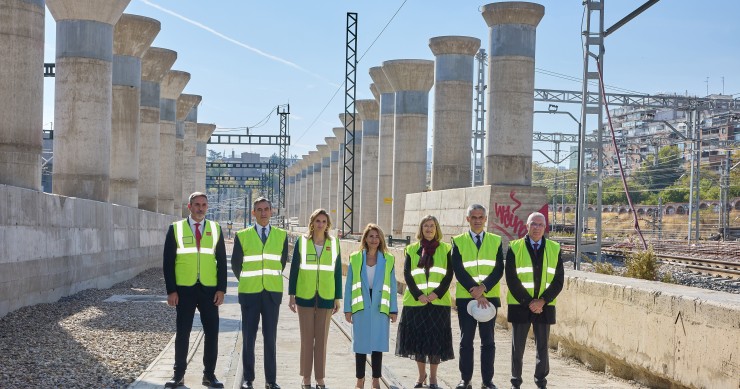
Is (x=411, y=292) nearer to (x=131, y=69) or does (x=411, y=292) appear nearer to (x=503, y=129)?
(x=503, y=129)

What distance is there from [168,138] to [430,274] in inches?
1759

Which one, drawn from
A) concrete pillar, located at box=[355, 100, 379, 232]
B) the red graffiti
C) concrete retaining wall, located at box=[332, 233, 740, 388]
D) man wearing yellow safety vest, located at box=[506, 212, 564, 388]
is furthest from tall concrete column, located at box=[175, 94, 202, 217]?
man wearing yellow safety vest, located at box=[506, 212, 564, 388]

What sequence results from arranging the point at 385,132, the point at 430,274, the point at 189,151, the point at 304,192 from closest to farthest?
the point at 430,274 → the point at 385,132 → the point at 189,151 → the point at 304,192

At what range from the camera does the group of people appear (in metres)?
9.49

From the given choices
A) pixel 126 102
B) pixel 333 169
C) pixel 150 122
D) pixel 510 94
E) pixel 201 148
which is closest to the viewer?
pixel 510 94

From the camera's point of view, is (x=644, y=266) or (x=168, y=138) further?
(x=168, y=138)

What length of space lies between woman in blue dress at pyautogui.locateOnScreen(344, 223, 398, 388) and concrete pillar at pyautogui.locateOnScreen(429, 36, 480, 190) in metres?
29.4

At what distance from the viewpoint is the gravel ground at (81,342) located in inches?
404

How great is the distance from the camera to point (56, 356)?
38.6ft

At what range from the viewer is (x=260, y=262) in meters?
9.62

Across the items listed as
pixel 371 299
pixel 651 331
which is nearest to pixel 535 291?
pixel 651 331

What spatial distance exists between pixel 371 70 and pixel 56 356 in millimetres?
41927

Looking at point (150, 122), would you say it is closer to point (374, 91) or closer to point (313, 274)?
point (374, 91)

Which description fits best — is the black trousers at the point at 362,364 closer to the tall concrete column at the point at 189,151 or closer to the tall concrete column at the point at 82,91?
the tall concrete column at the point at 82,91
